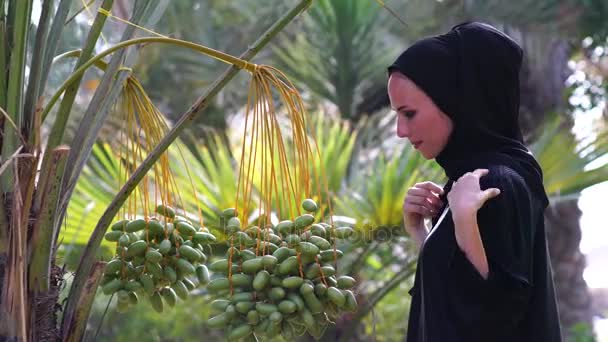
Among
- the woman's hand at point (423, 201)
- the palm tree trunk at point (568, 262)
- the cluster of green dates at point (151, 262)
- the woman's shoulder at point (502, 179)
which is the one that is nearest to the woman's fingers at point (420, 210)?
the woman's hand at point (423, 201)

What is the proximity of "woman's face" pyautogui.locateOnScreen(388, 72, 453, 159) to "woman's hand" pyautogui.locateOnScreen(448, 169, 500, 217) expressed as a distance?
21 cm

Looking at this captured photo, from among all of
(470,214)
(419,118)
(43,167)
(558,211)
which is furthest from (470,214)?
(558,211)

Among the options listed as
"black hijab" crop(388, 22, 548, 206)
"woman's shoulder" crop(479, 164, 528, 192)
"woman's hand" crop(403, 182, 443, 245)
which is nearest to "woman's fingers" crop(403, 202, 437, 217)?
"woman's hand" crop(403, 182, 443, 245)

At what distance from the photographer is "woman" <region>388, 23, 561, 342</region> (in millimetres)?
1484

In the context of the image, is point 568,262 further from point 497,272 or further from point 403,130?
point 497,272

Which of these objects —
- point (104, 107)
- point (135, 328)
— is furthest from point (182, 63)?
point (104, 107)

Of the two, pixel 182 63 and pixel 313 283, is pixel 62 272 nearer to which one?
pixel 313 283

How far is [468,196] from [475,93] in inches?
10.9

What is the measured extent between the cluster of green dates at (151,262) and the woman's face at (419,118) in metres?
0.44

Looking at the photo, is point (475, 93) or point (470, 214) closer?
point (470, 214)

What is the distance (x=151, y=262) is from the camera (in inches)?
65.7

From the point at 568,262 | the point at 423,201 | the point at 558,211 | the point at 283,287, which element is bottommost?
the point at 283,287

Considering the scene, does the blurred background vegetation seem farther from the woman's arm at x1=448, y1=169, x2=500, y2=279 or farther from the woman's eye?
the woman's arm at x1=448, y1=169, x2=500, y2=279

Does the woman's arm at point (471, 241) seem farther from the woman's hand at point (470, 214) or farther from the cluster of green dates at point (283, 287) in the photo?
the cluster of green dates at point (283, 287)
